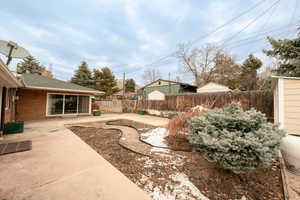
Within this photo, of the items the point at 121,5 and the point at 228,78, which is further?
the point at 228,78

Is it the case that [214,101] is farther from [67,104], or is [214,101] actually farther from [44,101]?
[44,101]

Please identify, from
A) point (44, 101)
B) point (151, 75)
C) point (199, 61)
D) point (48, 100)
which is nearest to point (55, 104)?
point (48, 100)

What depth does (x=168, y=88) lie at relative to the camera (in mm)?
16625

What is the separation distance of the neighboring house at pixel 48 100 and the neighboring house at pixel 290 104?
1061 centimetres

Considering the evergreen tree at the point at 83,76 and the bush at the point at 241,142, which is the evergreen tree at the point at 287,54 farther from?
the evergreen tree at the point at 83,76

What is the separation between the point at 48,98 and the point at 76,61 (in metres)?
15.0

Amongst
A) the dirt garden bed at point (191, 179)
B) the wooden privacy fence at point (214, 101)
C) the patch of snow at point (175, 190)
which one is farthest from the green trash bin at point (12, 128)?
the wooden privacy fence at point (214, 101)

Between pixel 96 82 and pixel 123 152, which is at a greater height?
pixel 96 82

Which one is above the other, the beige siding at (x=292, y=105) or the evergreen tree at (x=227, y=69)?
the evergreen tree at (x=227, y=69)

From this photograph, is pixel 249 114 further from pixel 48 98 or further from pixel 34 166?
pixel 48 98

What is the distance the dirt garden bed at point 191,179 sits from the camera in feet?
5.77

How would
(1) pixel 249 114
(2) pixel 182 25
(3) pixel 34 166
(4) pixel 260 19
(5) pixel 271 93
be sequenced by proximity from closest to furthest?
(1) pixel 249 114 < (3) pixel 34 166 < (5) pixel 271 93 < (4) pixel 260 19 < (2) pixel 182 25

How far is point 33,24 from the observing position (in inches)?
302

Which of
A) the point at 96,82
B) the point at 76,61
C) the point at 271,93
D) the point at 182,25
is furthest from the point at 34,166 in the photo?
the point at 76,61
